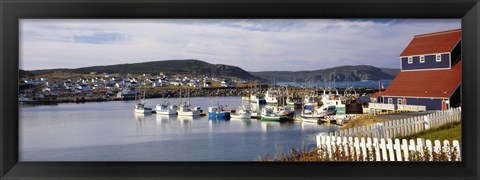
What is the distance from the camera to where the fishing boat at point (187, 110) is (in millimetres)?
5773

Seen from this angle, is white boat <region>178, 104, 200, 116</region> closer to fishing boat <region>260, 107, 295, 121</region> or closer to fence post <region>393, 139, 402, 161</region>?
fishing boat <region>260, 107, 295, 121</region>

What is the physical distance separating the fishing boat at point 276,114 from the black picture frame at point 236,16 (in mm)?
4021

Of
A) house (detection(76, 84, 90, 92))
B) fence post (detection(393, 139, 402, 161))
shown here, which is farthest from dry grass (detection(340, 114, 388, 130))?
house (detection(76, 84, 90, 92))

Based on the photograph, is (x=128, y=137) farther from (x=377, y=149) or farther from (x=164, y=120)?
(x=377, y=149)

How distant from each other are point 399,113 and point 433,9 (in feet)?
7.00

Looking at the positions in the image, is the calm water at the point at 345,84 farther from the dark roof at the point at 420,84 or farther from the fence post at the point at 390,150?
the fence post at the point at 390,150

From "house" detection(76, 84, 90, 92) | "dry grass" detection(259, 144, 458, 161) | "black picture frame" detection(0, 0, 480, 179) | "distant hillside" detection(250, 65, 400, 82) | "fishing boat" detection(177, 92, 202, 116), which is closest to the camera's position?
"black picture frame" detection(0, 0, 480, 179)

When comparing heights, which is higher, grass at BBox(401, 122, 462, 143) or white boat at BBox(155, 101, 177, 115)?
white boat at BBox(155, 101, 177, 115)

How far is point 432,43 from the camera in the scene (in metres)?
4.46

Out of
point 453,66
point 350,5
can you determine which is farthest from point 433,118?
point 350,5

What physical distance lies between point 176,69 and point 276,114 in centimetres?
276

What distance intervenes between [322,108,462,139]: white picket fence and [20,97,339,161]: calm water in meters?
0.62

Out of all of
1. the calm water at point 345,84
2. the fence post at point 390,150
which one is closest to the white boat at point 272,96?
the calm water at point 345,84

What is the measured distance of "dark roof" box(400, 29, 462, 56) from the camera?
3875mm
